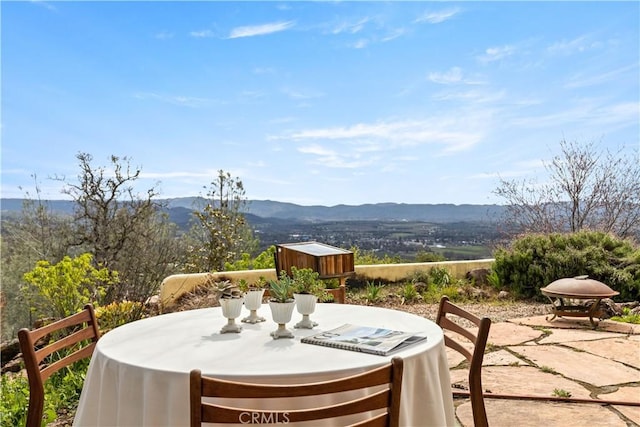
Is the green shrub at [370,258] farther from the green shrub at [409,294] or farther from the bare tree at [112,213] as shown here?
the bare tree at [112,213]

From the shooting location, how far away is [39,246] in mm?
11664

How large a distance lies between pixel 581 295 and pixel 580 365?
5.41ft

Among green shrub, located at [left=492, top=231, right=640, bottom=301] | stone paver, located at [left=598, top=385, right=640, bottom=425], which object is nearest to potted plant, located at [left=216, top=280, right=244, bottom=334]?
stone paver, located at [left=598, top=385, right=640, bottom=425]

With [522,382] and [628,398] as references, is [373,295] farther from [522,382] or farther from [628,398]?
[628,398]

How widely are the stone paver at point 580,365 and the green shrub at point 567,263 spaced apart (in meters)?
3.22

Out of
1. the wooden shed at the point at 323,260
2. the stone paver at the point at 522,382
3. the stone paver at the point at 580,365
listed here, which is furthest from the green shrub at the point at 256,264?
the stone paver at the point at 522,382

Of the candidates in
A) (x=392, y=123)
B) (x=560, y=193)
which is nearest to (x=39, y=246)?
(x=392, y=123)

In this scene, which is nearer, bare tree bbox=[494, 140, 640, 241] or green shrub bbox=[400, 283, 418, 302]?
green shrub bbox=[400, 283, 418, 302]

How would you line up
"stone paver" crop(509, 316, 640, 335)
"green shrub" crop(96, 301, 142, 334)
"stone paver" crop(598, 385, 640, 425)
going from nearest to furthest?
1. "stone paver" crop(598, 385, 640, 425)
2. "green shrub" crop(96, 301, 142, 334)
3. "stone paver" crop(509, 316, 640, 335)

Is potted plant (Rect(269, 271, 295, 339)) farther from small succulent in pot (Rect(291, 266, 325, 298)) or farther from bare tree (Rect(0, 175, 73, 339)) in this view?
bare tree (Rect(0, 175, 73, 339))

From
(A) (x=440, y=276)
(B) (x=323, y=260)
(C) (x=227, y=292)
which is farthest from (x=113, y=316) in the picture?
(A) (x=440, y=276)

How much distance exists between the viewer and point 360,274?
834 centimetres

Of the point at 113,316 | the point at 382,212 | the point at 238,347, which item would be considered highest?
the point at 382,212

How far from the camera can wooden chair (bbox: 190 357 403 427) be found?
1.33 meters
